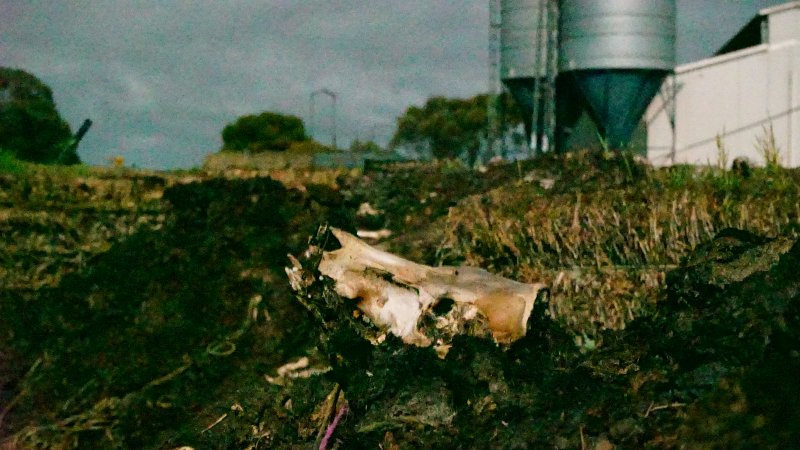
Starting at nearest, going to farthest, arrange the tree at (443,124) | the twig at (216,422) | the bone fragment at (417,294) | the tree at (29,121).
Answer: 1. the twig at (216,422)
2. the bone fragment at (417,294)
3. the tree at (29,121)
4. the tree at (443,124)

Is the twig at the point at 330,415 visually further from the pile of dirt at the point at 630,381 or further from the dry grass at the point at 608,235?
the dry grass at the point at 608,235

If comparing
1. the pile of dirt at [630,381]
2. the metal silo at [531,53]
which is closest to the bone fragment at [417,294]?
the pile of dirt at [630,381]

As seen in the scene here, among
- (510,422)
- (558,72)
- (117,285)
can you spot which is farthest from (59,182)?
(558,72)

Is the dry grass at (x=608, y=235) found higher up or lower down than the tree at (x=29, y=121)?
lower down

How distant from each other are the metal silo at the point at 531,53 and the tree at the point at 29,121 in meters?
7.86

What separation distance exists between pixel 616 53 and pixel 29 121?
9.81 meters

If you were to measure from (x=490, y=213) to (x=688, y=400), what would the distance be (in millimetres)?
2437

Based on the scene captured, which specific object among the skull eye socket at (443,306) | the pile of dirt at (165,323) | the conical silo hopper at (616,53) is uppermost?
the conical silo hopper at (616,53)

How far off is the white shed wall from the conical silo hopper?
0.79 metres

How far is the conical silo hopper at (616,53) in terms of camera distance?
15789mm

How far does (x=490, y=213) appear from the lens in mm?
4383

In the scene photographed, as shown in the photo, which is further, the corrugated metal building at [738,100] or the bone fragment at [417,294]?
the corrugated metal building at [738,100]

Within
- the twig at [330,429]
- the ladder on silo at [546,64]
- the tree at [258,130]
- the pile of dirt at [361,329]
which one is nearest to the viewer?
the pile of dirt at [361,329]

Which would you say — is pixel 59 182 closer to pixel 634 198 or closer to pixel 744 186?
pixel 634 198
